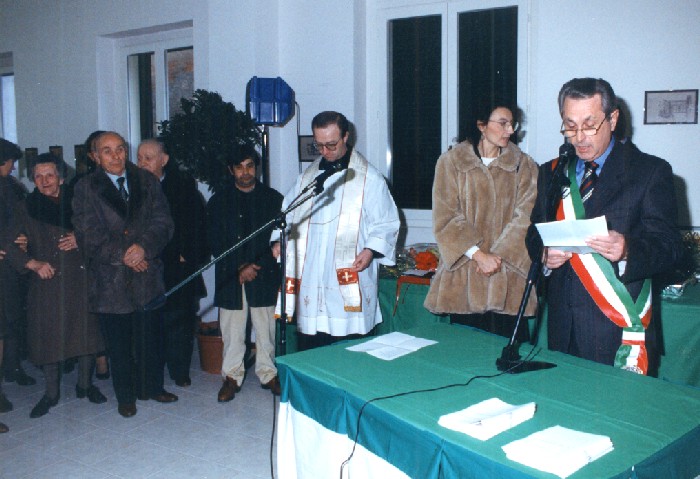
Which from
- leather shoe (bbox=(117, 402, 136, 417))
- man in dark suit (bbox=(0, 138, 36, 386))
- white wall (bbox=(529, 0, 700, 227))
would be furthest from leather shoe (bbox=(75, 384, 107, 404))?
white wall (bbox=(529, 0, 700, 227))

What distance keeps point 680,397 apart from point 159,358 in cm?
307

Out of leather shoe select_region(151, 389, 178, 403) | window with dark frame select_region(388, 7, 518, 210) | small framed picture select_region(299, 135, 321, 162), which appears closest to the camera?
leather shoe select_region(151, 389, 178, 403)

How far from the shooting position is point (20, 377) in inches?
173

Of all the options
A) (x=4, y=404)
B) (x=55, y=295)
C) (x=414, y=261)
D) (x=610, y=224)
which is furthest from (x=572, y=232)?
(x=4, y=404)

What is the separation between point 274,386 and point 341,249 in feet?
3.73

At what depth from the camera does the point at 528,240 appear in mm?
2322

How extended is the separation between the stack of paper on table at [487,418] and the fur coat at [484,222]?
1.28 meters

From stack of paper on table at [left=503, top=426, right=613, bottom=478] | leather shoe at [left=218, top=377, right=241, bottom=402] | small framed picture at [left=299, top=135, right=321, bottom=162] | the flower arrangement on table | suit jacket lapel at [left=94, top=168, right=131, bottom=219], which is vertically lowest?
leather shoe at [left=218, top=377, right=241, bottom=402]

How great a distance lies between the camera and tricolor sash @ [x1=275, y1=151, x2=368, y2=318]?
10.9 feet

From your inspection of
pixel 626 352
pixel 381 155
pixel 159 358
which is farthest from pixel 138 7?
pixel 626 352

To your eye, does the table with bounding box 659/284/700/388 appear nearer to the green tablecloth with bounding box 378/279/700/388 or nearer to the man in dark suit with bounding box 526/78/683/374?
the green tablecloth with bounding box 378/279/700/388

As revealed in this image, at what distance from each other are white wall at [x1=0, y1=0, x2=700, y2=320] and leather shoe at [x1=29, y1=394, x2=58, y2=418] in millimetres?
2130

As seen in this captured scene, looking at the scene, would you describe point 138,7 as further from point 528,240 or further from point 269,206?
point 528,240

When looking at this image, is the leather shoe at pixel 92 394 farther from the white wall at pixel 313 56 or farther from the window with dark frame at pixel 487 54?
the window with dark frame at pixel 487 54
